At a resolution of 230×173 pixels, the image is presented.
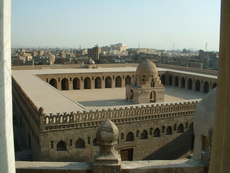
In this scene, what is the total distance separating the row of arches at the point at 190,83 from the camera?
3015cm

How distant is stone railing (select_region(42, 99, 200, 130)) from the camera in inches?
557

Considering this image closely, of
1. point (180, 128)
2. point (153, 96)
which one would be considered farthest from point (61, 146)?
point (153, 96)

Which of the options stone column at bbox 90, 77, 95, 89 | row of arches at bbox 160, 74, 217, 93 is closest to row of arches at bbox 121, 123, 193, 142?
row of arches at bbox 160, 74, 217, 93

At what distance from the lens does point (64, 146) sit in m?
14.6

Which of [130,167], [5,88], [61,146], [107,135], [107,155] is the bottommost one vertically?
[61,146]

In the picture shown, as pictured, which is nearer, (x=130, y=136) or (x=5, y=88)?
(x=5, y=88)

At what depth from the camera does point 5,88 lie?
2256 mm

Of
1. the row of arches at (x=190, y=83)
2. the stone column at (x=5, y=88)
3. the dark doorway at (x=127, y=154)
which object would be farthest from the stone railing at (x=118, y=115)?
the row of arches at (x=190, y=83)

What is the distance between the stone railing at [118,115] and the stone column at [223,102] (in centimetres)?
1201

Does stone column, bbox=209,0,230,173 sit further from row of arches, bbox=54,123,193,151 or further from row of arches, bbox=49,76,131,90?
row of arches, bbox=49,76,131,90

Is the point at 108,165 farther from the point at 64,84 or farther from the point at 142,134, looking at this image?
the point at 64,84

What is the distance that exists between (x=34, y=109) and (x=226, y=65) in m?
13.3

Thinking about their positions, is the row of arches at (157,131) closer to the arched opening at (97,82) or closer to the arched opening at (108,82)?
the arched opening at (97,82)

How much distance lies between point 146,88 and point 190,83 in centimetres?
1166
